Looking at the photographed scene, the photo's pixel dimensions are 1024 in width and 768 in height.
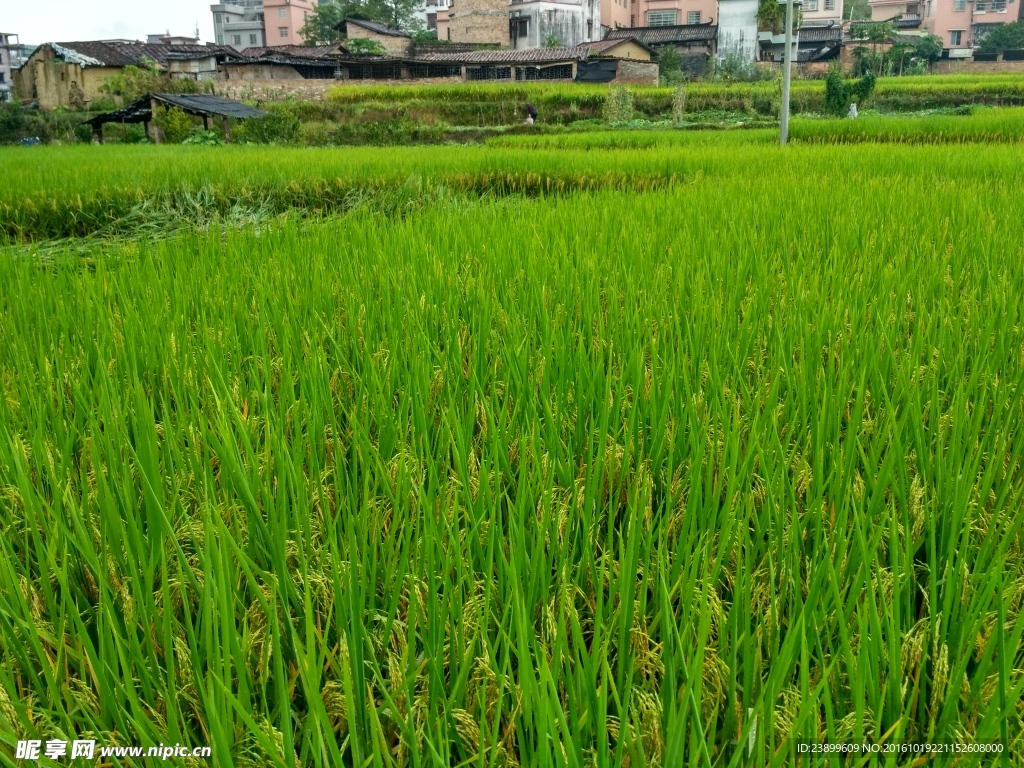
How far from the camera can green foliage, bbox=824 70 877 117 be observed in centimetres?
1639

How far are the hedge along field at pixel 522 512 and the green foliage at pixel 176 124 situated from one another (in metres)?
15.8

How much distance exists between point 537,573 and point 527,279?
153 cm

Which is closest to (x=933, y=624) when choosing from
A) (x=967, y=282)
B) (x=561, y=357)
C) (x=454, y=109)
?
(x=561, y=357)

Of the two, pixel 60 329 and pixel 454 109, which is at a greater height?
pixel 454 109

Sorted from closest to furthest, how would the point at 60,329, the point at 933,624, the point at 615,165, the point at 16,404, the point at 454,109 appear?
1. the point at 933,624
2. the point at 16,404
3. the point at 60,329
4. the point at 615,165
5. the point at 454,109

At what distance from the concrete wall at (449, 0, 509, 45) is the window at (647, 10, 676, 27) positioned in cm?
934

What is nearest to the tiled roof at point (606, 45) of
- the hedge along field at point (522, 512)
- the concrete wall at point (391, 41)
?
the concrete wall at point (391, 41)

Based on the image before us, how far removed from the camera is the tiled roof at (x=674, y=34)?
32125 mm

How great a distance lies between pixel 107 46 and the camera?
29.9m

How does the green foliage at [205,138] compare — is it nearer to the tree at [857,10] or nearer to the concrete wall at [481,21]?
the concrete wall at [481,21]

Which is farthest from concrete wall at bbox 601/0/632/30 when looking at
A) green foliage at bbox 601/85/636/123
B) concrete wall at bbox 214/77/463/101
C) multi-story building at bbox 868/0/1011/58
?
green foliage at bbox 601/85/636/123

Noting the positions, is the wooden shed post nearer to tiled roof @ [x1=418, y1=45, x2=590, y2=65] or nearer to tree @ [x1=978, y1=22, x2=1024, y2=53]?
tiled roof @ [x1=418, y1=45, x2=590, y2=65]

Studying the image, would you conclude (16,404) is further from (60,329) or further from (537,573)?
(537,573)

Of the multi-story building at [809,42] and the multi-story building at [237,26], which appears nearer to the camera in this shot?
the multi-story building at [809,42]
